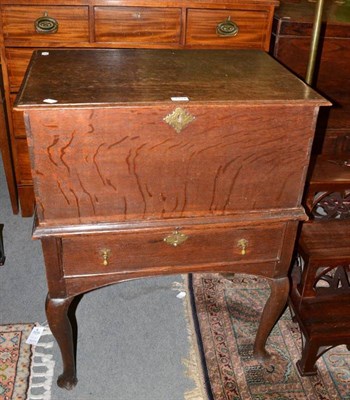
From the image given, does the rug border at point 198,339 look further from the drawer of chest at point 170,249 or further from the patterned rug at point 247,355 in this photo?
the drawer of chest at point 170,249

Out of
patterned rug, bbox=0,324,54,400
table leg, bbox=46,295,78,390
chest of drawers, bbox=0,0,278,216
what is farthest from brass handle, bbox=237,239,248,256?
chest of drawers, bbox=0,0,278,216

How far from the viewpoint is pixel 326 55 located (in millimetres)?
2309

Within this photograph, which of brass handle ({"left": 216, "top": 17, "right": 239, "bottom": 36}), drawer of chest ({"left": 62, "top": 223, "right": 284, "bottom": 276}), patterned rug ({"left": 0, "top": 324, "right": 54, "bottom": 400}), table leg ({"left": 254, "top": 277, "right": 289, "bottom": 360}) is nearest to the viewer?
drawer of chest ({"left": 62, "top": 223, "right": 284, "bottom": 276})

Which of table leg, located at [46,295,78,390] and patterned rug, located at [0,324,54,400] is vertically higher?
table leg, located at [46,295,78,390]

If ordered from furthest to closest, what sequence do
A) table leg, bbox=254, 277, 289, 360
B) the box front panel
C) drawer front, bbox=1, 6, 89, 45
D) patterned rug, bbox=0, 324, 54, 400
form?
drawer front, bbox=1, 6, 89, 45
patterned rug, bbox=0, 324, 54, 400
table leg, bbox=254, 277, 289, 360
the box front panel

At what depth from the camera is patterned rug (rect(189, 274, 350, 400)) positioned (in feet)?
5.48

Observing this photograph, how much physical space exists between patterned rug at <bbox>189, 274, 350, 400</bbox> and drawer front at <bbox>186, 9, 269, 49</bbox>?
1060 mm

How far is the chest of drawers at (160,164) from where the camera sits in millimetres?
1167

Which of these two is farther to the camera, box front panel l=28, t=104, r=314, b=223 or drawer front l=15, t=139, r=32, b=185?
drawer front l=15, t=139, r=32, b=185

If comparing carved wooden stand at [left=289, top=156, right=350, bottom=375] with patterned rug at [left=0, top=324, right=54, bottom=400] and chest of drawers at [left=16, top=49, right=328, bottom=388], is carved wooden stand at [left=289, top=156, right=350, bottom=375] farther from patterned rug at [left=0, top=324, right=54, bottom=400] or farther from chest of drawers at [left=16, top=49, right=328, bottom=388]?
patterned rug at [left=0, top=324, right=54, bottom=400]

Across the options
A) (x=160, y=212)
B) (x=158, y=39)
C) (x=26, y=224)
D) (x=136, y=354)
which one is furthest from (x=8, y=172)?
(x=160, y=212)

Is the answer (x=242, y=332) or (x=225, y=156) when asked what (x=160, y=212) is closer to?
(x=225, y=156)

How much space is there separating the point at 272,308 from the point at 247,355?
313 millimetres

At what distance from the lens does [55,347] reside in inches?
71.4
